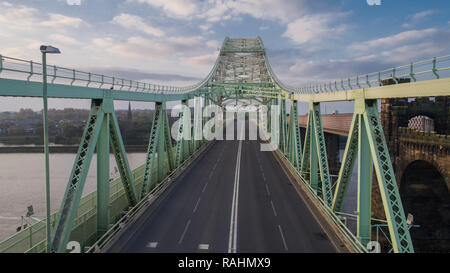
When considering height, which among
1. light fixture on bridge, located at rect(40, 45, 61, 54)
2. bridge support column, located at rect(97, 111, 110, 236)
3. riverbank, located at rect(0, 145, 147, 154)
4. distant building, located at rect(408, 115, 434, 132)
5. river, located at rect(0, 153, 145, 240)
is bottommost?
river, located at rect(0, 153, 145, 240)

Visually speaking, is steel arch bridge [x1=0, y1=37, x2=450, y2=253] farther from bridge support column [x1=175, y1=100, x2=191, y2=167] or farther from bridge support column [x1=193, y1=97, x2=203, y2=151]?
bridge support column [x1=193, y1=97, x2=203, y2=151]

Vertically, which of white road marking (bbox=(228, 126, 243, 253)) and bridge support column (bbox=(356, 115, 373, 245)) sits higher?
bridge support column (bbox=(356, 115, 373, 245))

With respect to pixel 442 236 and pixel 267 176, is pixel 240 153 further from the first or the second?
pixel 442 236

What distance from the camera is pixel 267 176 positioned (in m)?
30.5

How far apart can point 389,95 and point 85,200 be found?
1646 cm

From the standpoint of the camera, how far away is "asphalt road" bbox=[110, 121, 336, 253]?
1508cm

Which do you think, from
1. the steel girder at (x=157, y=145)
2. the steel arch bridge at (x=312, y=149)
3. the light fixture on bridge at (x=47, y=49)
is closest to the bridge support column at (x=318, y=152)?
the steel arch bridge at (x=312, y=149)

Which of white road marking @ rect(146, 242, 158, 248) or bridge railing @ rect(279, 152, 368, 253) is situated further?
white road marking @ rect(146, 242, 158, 248)

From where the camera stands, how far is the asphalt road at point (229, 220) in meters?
15.1

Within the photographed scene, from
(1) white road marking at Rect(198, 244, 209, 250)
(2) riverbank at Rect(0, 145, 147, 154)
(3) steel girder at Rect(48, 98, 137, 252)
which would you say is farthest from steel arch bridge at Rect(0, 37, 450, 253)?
(2) riverbank at Rect(0, 145, 147, 154)

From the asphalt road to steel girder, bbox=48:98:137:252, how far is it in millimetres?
2719

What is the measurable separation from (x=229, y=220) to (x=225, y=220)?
0.83ft

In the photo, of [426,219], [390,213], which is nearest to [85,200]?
[390,213]

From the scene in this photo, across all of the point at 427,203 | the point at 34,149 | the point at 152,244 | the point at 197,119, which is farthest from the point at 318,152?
the point at 34,149
